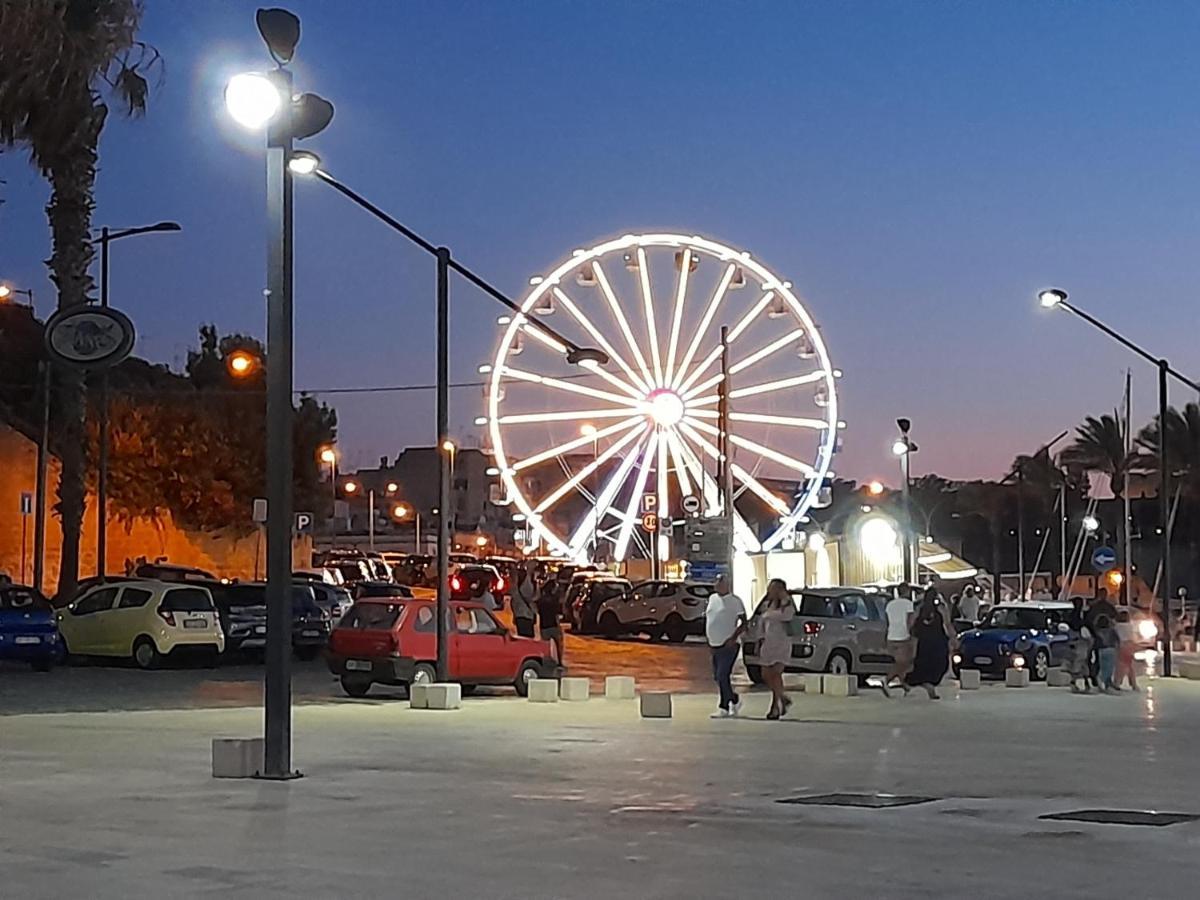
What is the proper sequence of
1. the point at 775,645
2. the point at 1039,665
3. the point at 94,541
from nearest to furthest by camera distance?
1. the point at 775,645
2. the point at 1039,665
3. the point at 94,541

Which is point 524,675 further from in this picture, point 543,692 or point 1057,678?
point 1057,678

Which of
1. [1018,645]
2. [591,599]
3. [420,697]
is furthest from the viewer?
[591,599]

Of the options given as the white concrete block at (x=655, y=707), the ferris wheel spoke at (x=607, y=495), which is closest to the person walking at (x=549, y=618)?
the white concrete block at (x=655, y=707)

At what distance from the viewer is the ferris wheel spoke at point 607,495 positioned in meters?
50.0

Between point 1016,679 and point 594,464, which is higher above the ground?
point 594,464

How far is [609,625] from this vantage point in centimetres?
4947

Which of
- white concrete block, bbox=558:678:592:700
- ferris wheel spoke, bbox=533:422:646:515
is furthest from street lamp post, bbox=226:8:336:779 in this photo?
ferris wheel spoke, bbox=533:422:646:515

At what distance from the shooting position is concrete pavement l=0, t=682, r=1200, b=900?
9773 millimetres

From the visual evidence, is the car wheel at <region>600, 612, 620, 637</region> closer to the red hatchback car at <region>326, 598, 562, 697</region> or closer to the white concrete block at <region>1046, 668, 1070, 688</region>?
the white concrete block at <region>1046, 668, 1070, 688</region>

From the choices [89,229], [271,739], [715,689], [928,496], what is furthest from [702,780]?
[928,496]

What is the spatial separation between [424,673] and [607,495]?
24.6 meters

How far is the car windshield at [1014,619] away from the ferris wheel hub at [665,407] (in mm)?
15037

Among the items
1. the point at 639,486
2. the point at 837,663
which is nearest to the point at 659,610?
the point at 639,486

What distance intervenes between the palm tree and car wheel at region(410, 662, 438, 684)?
10.9 metres
